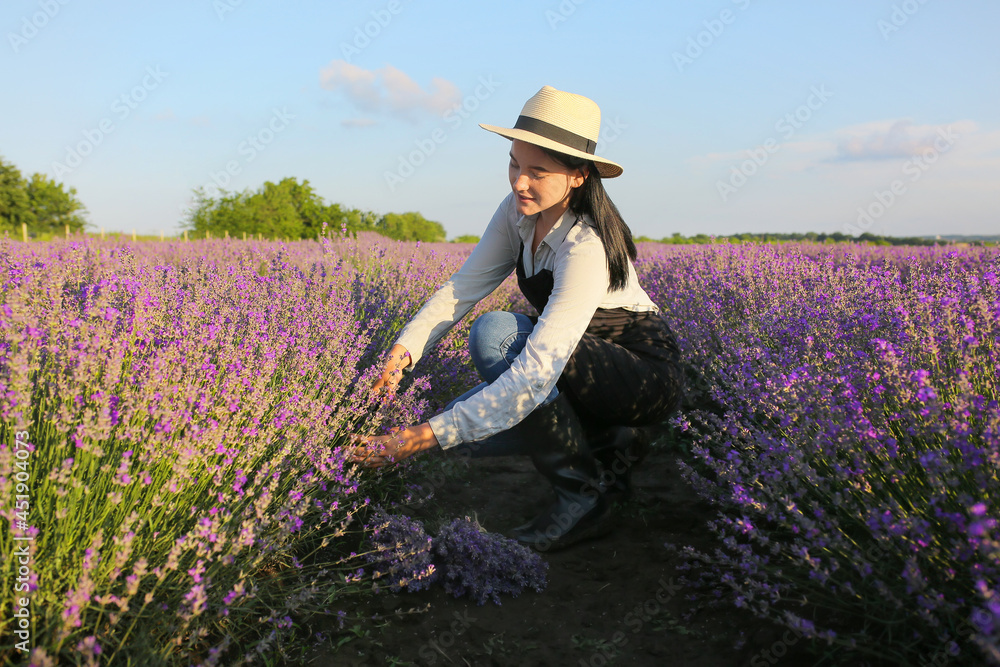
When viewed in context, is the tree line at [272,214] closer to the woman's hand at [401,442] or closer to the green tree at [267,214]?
the green tree at [267,214]

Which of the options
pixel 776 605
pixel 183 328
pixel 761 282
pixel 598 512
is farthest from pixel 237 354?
pixel 761 282

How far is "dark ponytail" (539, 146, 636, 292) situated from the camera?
2262 millimetres

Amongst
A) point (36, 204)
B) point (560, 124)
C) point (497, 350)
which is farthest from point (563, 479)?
point (36, 204)

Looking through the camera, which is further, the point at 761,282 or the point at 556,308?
the point at 761,282

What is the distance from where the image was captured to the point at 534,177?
2.13 m

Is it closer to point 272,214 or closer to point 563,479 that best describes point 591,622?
point 563,479

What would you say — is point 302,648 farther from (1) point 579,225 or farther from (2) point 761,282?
(2) point 761,282

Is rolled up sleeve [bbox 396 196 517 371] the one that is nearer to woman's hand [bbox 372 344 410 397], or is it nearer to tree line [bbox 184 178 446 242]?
woman's hand [bbox 372 344 410 397]

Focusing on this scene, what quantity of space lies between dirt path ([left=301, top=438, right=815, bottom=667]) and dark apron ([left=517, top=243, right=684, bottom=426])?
1.45ft

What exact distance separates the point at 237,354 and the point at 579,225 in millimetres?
1233

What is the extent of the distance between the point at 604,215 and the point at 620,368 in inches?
22.0

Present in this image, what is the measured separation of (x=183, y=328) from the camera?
175 cm

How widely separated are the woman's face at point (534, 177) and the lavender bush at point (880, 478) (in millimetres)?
789

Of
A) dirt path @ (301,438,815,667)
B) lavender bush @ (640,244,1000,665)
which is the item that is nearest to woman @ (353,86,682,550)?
dirt path @ (301,438,815,667)
